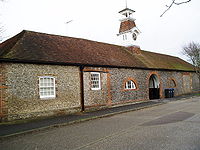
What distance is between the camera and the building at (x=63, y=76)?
1104cm

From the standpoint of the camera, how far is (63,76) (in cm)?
1320

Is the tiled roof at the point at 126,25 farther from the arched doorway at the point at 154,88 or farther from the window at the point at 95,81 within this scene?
the window at the point at 95,81

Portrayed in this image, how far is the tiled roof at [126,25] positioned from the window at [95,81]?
11.3 m

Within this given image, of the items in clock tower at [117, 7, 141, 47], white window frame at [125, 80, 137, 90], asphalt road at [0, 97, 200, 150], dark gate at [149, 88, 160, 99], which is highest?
clock tower at [117, 7, 141, 47]

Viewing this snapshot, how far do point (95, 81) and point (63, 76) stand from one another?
3.17 meters

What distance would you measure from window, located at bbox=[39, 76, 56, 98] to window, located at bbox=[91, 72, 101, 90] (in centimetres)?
355

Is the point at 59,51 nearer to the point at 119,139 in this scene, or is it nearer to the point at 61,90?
the point at 61,90

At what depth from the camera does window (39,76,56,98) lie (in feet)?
40.1

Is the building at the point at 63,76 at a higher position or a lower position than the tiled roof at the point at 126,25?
lower

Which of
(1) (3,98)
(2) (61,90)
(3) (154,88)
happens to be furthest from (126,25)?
(1) (3,98)

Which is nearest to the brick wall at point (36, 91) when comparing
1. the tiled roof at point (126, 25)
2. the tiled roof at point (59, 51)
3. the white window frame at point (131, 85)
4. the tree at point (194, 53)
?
the tiled roof at point (59, 51)

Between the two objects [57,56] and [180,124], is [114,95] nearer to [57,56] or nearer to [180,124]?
[57,56]

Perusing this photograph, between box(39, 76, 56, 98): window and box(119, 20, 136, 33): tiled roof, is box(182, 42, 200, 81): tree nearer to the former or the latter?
box(119, 20, 136, 33): tiled roof

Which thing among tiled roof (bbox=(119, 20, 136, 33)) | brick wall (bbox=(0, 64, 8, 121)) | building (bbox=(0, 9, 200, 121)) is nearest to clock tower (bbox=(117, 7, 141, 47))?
tiled roof (bbox=(119, 20, 136, 33))
